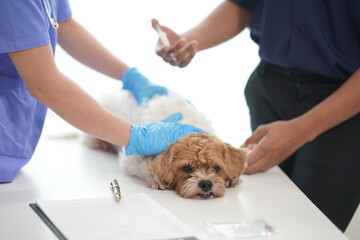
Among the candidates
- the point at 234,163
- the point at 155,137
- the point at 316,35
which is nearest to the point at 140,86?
the point at 155,137

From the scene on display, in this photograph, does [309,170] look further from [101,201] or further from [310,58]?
[101,201]

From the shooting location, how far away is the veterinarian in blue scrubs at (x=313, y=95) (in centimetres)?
167

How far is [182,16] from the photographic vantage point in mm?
3049

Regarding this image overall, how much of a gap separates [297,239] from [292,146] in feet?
1.87

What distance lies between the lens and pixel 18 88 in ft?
4.96

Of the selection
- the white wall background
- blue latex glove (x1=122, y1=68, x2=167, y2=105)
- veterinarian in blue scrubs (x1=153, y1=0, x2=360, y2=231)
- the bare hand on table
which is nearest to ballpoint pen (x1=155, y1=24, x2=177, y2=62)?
veterinarian in blue scrubs (x1=153, y1=0, x2=360, y2=231)

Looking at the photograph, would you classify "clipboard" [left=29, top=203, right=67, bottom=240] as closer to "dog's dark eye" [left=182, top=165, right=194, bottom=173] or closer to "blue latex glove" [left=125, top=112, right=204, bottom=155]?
"blue latex glove" [left=125, top=112, right=204, bottom=155]

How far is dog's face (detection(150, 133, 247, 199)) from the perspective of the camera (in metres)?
1.50

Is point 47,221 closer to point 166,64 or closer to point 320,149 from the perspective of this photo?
point 320,149

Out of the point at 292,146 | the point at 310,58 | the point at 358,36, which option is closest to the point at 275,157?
the point at 292,146

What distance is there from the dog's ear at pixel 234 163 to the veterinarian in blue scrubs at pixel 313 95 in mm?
82

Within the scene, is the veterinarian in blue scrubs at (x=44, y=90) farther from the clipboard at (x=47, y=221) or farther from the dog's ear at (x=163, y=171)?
the clipboard at (x=47, y=221)

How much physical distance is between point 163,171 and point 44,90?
44 cm

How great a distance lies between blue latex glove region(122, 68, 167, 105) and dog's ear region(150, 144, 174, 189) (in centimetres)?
41
